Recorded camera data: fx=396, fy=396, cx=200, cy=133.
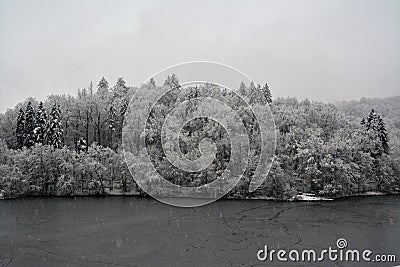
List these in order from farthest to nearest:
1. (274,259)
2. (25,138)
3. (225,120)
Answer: (25,138) → (225,120) → (274,259)

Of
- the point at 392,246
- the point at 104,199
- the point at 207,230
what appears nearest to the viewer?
the point at 392,246

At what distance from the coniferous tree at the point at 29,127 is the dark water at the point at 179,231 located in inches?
271

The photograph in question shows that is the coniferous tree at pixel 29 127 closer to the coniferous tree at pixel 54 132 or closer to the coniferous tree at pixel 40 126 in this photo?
the coniferous tree at pixel 40 126

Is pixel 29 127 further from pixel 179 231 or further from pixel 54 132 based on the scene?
pixel 179 231

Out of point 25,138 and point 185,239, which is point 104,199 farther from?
point 185,239

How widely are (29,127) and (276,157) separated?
17921 mm

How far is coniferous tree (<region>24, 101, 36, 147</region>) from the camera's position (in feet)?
93.4

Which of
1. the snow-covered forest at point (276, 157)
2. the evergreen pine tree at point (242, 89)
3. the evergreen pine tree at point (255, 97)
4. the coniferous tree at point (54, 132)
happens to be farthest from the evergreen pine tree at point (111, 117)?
the evergreen pine tree at point (242, 89)

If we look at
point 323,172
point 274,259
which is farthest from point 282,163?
point 274,259

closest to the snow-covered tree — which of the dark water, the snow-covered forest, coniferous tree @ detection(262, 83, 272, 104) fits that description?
the snow-covered forest

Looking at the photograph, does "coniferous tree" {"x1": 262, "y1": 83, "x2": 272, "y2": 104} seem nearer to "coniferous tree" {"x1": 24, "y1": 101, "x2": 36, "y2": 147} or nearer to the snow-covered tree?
the snow-covered tree

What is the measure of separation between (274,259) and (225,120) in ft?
50.7

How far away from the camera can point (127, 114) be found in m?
29.1

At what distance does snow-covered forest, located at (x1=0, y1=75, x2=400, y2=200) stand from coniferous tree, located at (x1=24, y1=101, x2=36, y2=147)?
0.07 meters
